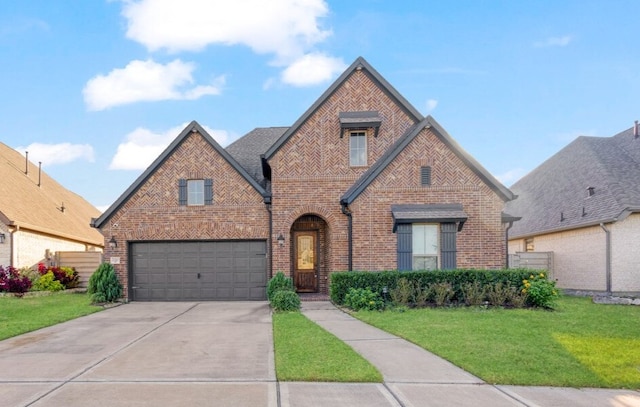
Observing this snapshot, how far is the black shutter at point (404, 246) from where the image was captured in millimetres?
15500

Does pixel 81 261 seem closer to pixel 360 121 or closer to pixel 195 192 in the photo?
pixel 195 192

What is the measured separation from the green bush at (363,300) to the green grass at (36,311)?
7.53m

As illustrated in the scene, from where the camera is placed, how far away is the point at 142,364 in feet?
24.1

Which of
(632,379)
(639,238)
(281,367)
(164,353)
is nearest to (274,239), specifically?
(164,353)

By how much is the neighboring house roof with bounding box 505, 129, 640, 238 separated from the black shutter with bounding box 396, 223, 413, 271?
24.9ft

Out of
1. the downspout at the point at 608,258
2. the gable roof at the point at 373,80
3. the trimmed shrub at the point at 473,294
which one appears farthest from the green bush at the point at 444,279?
the gable roof at the point at 373,80

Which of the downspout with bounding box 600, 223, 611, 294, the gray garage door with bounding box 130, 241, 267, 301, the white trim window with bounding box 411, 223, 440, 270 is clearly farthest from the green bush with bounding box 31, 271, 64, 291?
the downspout with bounding box 600, 223, 611, 294

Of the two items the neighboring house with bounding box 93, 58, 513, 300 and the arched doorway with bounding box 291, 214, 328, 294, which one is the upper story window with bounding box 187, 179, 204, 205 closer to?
the neighboring house with bounding box 93, 58, 513, 300

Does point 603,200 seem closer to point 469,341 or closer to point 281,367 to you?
point 469,341

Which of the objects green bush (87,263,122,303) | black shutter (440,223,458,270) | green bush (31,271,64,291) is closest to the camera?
black shutter (440,223,458,270)

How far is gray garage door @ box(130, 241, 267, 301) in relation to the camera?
56.2 ft

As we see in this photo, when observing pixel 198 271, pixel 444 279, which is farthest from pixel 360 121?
pixel 198 271

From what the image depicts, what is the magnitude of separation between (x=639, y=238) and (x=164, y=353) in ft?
55.3

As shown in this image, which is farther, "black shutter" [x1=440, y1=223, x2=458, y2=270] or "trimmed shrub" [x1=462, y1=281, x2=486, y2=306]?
"black shutter" [x1=440, y1=223, x2=458, y2=270]
